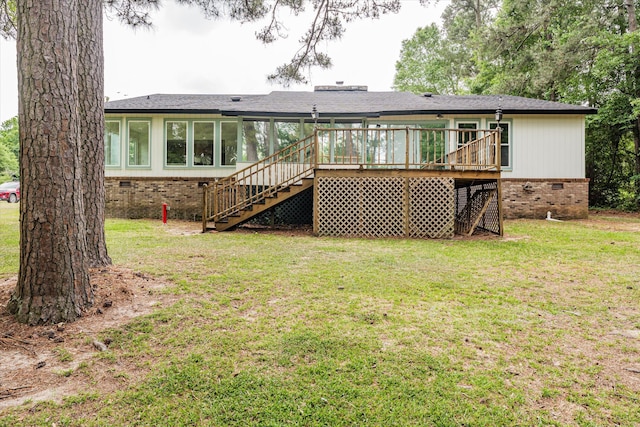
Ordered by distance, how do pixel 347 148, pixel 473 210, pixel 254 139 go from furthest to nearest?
pixel 254 139 < pixel 347 148 < pixel 473 210

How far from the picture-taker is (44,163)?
2.82 meters

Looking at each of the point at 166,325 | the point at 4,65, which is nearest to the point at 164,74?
the point at 4,65

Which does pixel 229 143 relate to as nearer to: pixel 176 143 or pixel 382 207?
pixel 176 143

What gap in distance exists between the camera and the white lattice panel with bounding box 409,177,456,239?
25.8 ft

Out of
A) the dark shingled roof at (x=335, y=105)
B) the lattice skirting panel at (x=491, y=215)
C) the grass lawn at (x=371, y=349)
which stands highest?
the dark shingled roof at (x=335, y=105)

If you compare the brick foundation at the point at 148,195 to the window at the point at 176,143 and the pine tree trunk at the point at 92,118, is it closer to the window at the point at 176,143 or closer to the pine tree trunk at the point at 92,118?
the window at the point at 176,143

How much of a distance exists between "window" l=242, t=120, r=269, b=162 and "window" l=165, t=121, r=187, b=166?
2293 millimetres

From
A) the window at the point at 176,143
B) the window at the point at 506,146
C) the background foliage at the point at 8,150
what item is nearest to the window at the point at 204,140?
Result: the window at the point at 176,143

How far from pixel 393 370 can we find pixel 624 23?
21455 millimetres

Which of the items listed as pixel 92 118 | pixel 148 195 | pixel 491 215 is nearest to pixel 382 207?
pixel 491 215

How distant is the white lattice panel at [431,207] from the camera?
25.8 feet

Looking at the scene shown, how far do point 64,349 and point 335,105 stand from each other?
35.6 feet

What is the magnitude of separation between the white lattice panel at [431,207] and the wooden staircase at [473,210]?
81 centimetres

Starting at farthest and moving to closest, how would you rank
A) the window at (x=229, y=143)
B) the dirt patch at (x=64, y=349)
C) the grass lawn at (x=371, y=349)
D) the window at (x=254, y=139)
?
the window at (x=229, y=143), the window at (x=254, y=139), the dirt patch at (x=64, y=349), the grass lawn at (x=371, y=349)
